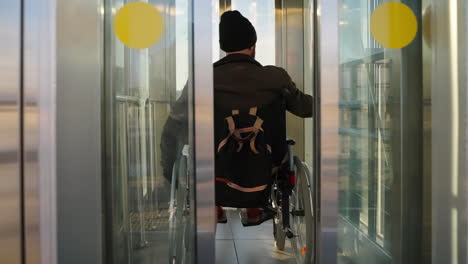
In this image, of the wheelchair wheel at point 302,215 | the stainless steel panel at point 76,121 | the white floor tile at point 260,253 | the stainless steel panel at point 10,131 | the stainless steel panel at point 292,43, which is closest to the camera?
A: the stainless steel panel at point 10,131

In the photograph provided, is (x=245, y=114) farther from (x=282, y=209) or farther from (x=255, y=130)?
(x=282, y=209)

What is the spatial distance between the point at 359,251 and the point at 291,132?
2441mm

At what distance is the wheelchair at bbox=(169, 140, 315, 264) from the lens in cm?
167

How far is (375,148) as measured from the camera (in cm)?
170

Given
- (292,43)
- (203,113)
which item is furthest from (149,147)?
(292,43)

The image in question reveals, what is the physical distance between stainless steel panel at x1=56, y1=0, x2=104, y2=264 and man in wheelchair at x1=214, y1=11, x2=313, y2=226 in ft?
2.65

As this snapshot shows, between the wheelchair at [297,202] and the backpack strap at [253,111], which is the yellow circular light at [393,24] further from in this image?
the wheelchair at [297,202]

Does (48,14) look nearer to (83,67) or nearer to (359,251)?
(83,67)

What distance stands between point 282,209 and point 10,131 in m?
1.65

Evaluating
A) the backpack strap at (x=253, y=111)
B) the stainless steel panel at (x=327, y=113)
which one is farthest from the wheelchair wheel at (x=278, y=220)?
the stainless steel panel at (x=327, y=113)

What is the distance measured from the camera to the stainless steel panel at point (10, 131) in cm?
128

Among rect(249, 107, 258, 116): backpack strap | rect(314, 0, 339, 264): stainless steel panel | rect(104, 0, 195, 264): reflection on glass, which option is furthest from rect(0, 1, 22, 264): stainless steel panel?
rect(249, 107, 258, 116): backpack strap

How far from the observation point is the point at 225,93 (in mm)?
2242

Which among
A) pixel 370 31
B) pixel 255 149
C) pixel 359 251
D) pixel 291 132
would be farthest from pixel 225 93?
pixel 291 132
